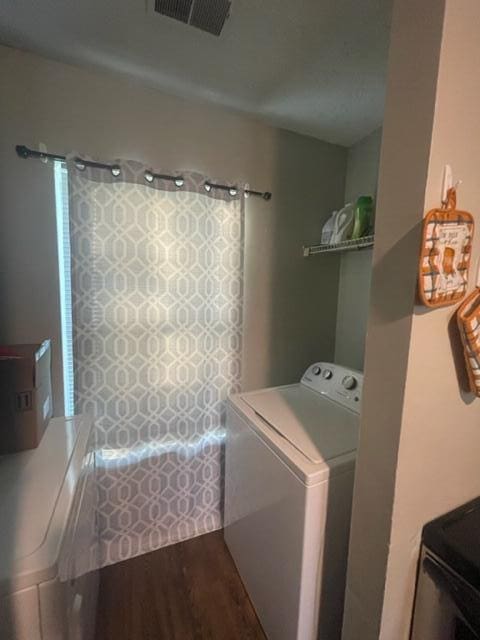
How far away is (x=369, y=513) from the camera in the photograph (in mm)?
782

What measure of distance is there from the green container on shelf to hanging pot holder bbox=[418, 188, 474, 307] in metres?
0.93

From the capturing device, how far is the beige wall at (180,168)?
130 cm

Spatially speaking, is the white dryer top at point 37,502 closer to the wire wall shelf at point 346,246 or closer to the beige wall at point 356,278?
the wire wall shelf at point 346,246

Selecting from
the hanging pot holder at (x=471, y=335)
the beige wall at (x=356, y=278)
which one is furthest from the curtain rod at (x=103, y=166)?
the hanging pot holder at (x=471, y=335)

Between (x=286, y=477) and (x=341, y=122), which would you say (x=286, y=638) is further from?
(x=341, y=122)

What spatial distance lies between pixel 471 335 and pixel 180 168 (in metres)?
1.54

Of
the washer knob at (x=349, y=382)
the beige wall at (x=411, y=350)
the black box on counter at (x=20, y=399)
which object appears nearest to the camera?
the beige wall at (x=411, y=350)

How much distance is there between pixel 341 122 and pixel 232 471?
6.93 ft

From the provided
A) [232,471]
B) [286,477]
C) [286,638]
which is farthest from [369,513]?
[232,471]

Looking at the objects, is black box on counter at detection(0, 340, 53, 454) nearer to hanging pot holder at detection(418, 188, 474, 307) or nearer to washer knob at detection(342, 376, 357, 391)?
hanging pot holder at detection(418, 188, 474, 307)

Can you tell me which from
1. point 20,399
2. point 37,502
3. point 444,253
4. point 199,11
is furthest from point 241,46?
point 37,502

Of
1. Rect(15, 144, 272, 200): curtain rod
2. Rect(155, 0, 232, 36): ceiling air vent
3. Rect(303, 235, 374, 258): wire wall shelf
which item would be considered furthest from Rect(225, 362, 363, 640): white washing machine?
Rect(155, 0, 232, 36): ceiling air vent

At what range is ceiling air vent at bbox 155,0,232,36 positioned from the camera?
1.00 m

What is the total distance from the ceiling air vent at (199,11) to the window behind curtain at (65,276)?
76 centimetres
